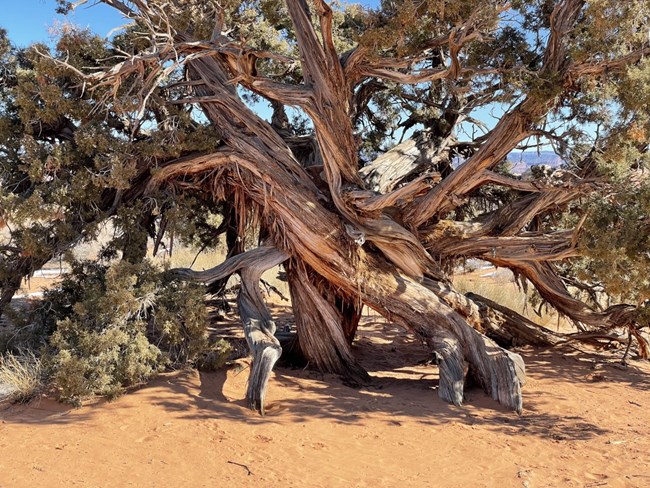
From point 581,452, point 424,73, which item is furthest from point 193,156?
point 581,452

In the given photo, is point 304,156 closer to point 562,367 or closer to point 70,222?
point 70,222

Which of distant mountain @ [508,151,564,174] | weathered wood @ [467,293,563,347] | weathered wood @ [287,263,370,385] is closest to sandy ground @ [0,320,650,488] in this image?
weathered wood @ [287,263,370,385]

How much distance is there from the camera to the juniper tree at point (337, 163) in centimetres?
634

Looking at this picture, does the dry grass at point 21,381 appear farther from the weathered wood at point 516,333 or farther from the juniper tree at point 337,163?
the weathered wood at point 516,333

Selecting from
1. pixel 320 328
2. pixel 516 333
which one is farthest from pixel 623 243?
pixel 516 333

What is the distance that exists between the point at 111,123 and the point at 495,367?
216 inches

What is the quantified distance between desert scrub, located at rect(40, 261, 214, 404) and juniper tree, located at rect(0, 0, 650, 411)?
19.0 inches

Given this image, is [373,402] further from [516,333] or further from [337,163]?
[516,333]

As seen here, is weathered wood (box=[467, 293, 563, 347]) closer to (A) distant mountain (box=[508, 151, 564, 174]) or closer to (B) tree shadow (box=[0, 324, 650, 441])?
(B) tree shadow (box=[0, 324, 650, 441])

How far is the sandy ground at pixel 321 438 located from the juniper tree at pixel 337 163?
52 cm

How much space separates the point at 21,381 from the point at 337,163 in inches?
159

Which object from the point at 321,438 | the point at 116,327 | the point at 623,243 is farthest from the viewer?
the point at 116,327

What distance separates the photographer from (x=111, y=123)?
25.1ft

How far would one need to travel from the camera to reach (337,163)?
23.7 ft
